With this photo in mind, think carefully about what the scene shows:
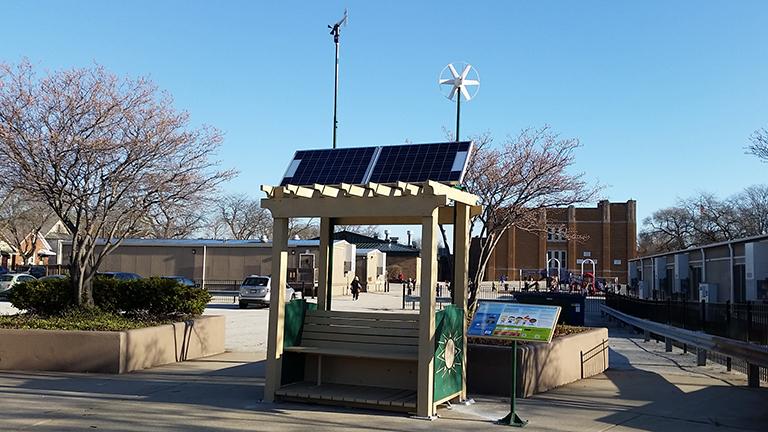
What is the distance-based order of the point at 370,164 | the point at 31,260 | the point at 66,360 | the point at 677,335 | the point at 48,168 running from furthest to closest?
the point at 31,260, the point at 677,335, the point at 48,168, the point at 66,360, the point at 370,164

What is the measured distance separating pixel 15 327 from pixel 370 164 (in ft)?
24.6

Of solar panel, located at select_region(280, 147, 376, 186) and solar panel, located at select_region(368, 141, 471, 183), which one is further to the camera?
solar panel, located at select_region(280, 147, 376, 186)

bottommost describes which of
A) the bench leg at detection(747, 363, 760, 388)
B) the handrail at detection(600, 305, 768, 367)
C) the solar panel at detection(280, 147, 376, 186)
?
the bench leg at detection(747, 363, 760, 388)

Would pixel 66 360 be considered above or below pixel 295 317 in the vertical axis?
below

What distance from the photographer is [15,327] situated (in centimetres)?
1315

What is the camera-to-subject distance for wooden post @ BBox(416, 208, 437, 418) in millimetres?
9117

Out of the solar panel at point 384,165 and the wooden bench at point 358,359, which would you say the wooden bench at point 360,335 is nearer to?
the wooden bench at point 358,359

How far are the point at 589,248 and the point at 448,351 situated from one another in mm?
81646

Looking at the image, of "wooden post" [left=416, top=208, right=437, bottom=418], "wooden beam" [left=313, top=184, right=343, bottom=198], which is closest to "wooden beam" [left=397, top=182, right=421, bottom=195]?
"wooden post" [left=416, top=208, right=437, bottom=418]

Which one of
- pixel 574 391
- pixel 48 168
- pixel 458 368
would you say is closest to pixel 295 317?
pixel 458 368

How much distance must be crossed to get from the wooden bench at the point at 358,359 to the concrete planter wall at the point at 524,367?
1492mm

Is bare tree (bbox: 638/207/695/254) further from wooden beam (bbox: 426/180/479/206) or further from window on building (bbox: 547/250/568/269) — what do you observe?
wooden beam (bbox: 426/180/479/206)

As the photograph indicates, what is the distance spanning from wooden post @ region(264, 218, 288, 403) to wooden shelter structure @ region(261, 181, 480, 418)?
0.05 ft

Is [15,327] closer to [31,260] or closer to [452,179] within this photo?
[452,179]
